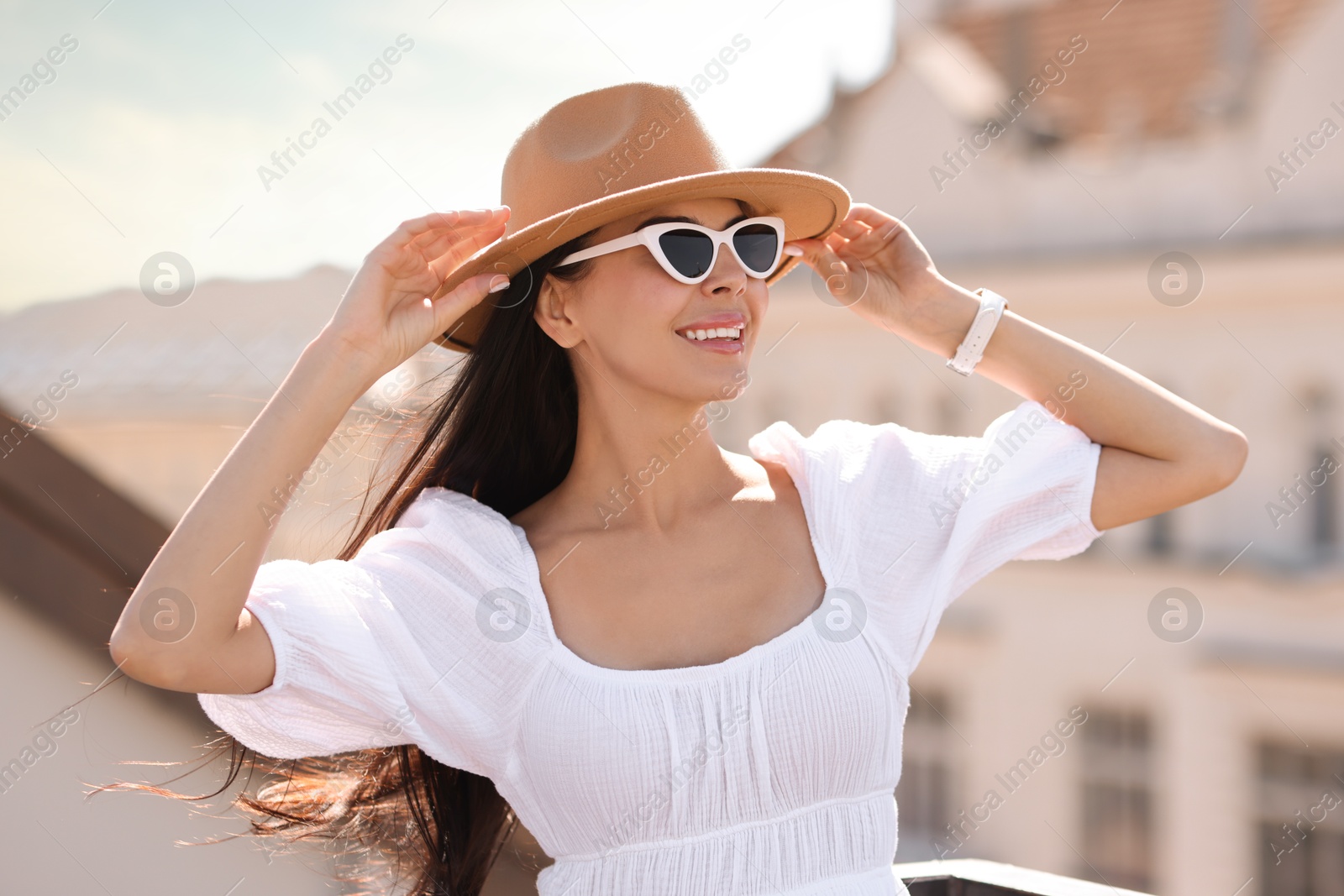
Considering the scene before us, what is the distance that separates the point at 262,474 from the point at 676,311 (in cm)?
69

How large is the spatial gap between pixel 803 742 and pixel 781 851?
0.57 feet

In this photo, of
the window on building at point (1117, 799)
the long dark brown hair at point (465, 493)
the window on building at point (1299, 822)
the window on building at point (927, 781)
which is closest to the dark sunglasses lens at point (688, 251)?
the long dark brown hair at point (465, 493)

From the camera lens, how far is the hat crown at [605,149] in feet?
6.06

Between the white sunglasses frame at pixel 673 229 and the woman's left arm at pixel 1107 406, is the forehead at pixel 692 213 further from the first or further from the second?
the woman's left arm at pixel 1107 406

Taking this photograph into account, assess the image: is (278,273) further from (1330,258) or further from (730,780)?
(1330,258)

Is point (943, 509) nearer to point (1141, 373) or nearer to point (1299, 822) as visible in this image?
point (1141, 373)

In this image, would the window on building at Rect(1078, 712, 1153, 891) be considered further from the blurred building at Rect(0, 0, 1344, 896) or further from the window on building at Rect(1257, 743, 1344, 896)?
the window on building at Rect(1257, 743, 1344, 896)

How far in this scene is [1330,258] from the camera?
14.9m

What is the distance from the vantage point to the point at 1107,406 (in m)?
1.87

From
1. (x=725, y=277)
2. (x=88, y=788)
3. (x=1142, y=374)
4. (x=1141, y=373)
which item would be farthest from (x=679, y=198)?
(x=1141, y=373)

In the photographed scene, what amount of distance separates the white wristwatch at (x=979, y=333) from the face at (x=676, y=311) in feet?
1.15

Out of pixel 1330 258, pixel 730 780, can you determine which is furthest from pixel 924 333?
pixel 1330 258

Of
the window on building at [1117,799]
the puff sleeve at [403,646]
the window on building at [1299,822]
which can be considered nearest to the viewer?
the puff sleeve at [403,646]

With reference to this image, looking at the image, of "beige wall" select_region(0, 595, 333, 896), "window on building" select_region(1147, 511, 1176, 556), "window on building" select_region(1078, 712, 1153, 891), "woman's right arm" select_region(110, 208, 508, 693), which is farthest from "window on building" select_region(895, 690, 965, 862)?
"woman's right arm" select_region(110, 208, 508, 693)
